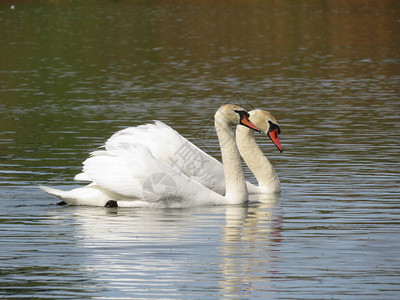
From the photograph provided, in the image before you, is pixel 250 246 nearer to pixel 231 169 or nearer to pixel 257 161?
pixel 231 169

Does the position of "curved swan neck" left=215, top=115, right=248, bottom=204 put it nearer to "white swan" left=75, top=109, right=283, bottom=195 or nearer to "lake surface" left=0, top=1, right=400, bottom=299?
"lake surface" left=0, top=1, right=400, bottom=299

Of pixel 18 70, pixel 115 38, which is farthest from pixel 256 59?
pixel 115 38

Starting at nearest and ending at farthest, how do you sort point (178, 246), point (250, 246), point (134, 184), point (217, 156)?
point (178, 246)
point (250, 246)
point (134, 184)
point (217, 156)

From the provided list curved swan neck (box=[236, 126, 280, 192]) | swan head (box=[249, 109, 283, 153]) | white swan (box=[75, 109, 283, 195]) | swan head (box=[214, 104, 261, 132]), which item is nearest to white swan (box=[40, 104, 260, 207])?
white swan (box=[75, 109, 283, 195])

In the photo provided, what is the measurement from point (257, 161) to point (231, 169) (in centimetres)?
167

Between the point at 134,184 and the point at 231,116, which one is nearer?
the point at 134,184

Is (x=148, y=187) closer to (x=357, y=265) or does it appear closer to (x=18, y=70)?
(x=357, y=265)

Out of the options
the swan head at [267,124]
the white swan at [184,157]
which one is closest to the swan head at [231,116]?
the white swan at [184,157]

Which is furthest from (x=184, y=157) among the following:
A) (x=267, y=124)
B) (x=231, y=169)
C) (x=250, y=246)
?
(x=250, y=246)

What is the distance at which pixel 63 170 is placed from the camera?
715 inches

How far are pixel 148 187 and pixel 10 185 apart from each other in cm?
282

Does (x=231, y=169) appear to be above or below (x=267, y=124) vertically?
below

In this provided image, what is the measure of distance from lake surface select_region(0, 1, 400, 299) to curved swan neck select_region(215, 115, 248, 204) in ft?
0.83

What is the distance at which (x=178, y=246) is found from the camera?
1216 cm
